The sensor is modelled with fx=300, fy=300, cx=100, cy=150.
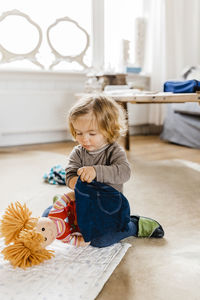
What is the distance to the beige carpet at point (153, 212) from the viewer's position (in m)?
0.77

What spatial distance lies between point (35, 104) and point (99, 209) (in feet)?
6.80

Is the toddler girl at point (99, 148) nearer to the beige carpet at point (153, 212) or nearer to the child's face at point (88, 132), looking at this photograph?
the child's face at point (88, 132)

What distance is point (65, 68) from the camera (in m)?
3.09

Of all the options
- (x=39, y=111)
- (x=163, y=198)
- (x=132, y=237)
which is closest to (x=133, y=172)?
(x=163, y=198)

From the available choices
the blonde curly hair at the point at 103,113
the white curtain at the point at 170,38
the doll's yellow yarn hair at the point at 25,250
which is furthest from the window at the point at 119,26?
the doll's yellow yarn hair at the point at 25,250

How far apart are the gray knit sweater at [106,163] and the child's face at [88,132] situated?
0.04 meters

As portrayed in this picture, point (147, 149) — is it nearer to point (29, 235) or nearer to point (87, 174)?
point (87, 174)

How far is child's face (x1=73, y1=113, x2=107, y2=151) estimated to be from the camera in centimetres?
91

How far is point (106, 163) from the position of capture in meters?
0.97

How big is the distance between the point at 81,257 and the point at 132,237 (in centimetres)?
22

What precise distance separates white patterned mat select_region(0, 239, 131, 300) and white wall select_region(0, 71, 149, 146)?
77.6 inches

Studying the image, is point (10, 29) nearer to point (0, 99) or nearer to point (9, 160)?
point (0, 99)

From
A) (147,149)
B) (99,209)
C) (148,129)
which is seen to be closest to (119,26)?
(148,129)

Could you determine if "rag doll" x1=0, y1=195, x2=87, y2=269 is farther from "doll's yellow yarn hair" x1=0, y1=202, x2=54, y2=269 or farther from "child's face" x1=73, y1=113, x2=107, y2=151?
"child's face" x1=73, y1=113, x2=107, y2=151
